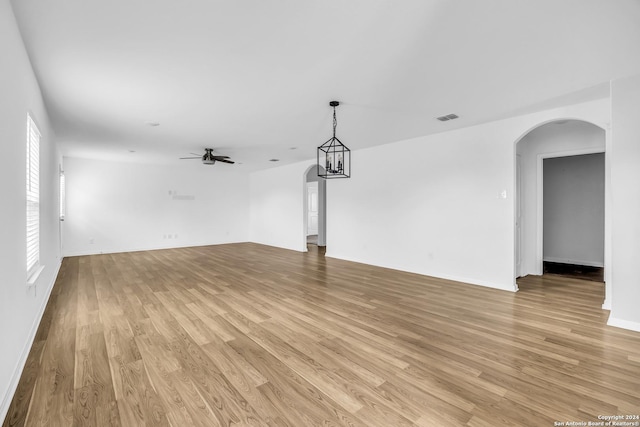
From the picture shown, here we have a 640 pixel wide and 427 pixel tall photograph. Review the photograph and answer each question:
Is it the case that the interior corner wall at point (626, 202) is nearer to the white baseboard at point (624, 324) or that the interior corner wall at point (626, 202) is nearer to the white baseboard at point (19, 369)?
the white baseboard at point (624, 324)

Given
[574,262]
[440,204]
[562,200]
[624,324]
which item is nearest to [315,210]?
[440,204]

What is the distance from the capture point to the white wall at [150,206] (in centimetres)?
755

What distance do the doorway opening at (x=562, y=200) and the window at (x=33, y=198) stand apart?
618 centimetres

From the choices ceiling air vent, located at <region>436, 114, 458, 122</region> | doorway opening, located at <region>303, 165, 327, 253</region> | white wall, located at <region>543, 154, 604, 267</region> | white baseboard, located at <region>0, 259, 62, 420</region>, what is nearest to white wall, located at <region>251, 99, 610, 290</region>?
ceiling air vent, located at <region>436, 114, 458, 122</region>

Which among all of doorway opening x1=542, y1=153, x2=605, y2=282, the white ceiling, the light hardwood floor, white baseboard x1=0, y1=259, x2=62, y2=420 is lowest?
the light hardwood floor

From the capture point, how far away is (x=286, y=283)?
A: 473cm

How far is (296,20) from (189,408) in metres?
2.68

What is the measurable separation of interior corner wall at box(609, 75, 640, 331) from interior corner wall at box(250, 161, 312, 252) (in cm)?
601

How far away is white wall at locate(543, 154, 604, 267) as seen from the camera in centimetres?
617

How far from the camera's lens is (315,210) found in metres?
12.6

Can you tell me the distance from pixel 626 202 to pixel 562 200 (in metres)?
4.27

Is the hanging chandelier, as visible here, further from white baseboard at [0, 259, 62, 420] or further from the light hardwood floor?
white baseboard at [0, 259, 62, 420]

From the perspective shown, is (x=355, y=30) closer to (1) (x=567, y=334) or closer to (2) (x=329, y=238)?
(1) (x=567, y=334)

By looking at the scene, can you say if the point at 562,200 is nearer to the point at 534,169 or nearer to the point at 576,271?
the point at 576,271
